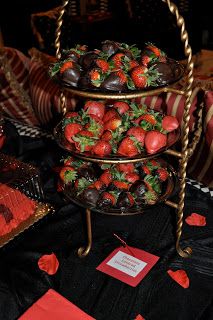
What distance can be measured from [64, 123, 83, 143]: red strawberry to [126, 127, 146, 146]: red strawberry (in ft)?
0.50

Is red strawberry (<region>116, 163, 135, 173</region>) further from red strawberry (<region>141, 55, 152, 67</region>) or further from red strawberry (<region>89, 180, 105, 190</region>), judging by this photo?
red strawberry (<region>141, 55, 152, 67</region>)

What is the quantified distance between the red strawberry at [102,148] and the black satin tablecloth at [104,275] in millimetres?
393

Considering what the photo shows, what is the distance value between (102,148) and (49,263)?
441 millimetres

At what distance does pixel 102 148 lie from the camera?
41.2 inches

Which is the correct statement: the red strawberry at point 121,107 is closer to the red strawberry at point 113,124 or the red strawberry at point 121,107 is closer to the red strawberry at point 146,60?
the red strawberry at point 113,124

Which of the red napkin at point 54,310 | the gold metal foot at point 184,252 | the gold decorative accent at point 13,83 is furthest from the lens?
the gold decorative accent at point 13,83

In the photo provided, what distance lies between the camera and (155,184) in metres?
1.18

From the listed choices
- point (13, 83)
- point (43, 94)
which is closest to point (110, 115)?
point (43, 94)

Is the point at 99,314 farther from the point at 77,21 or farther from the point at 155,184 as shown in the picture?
the point at 77,21

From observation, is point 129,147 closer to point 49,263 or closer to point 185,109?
point 185,109

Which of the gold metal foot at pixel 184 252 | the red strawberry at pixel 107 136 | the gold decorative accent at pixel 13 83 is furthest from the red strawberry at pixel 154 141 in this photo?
the gold decorative accent at pixel 13 83

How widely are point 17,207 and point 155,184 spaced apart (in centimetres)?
56

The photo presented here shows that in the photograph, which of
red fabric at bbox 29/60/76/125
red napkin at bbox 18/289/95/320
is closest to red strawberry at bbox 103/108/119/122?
red napkin at bbox 18/289/95/320

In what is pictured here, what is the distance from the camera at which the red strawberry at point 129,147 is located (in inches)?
40.8
